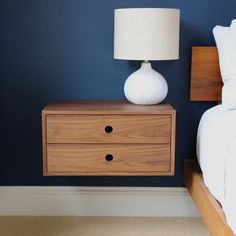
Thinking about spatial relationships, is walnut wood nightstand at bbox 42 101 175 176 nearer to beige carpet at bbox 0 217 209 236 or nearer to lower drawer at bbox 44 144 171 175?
lower drawer at bbox 44 144 171 175

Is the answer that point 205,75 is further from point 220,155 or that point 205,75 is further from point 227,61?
point 220,155

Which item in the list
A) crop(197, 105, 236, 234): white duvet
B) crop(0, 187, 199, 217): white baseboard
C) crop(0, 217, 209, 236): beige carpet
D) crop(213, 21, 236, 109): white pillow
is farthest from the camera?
crop(0, 187, 199, 217): white baseboard

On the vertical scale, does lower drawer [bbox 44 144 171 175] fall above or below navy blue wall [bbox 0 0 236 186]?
below

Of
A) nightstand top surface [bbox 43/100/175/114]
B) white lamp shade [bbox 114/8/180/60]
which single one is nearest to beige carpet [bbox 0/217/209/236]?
nightstand top surface [bbox 43/100/175/114]

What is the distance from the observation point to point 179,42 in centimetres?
249

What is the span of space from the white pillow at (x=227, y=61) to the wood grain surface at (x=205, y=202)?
1.24 feet

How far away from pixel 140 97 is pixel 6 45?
29.7 inches

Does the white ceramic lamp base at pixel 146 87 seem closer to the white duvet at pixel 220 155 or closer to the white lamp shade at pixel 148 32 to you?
the white lamp shade at pixel 148 32

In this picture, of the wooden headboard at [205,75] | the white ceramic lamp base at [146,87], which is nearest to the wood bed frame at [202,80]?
the wooden headboard at [205,75]

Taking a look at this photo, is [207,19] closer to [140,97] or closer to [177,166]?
[140,97]

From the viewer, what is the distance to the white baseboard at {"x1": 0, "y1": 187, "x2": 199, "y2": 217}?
2598mm

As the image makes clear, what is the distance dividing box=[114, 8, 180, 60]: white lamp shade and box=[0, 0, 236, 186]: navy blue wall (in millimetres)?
276

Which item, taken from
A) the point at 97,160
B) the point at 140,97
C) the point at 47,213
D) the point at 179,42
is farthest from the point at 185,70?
the point at 47,213

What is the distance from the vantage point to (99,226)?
2.47 metres
